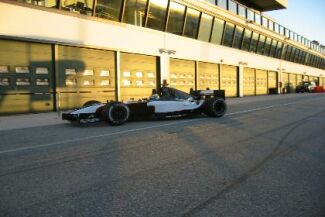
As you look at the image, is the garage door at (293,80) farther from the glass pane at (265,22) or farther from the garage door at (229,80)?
the garage door at (229,80)

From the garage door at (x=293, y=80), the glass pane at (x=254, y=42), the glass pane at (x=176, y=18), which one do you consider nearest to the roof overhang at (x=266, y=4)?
the glass pane at (x=254, y=42)

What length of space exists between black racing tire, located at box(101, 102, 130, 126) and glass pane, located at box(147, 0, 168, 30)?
13.4m

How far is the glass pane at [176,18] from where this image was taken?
2408 centimetres

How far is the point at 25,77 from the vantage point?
14672 mm

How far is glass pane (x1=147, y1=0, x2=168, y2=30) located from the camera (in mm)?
22203

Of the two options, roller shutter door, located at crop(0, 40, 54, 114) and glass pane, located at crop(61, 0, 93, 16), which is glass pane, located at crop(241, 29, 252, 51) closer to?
glass pane, located at crop(61, 0, 93, 16)

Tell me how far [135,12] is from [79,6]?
4.51 m

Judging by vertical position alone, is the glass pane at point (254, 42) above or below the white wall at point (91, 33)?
above

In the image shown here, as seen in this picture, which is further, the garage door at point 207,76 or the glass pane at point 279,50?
the glass pane at point 279,50

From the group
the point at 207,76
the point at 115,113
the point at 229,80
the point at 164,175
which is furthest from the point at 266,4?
the point at 164,175

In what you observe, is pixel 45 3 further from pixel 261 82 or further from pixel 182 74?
pixel 261 82

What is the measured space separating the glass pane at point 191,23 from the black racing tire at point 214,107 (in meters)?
15.1

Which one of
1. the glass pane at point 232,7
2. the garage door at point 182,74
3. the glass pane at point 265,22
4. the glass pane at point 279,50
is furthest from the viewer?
the glass pane at point 279,50

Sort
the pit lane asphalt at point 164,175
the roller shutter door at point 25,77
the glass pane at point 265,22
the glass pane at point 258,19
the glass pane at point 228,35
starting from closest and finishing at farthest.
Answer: the pit lane asphalt at point 164,175 → the roller shutter door at point 25,77 → the glass pane at point 228,35 → the glass pane at point 258,19 → the glass pane at point 265,22
